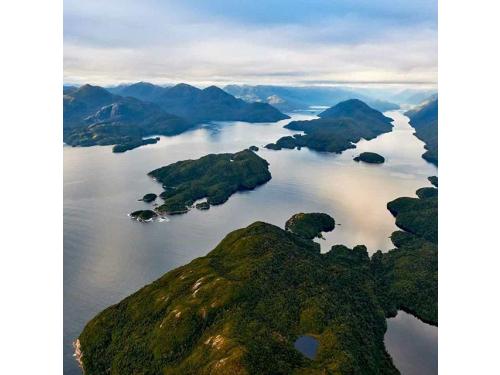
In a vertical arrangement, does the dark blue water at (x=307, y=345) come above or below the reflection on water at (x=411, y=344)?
above

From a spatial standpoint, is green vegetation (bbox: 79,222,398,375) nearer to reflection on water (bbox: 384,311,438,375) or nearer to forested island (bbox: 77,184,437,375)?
forested island (bbox: 77,184,437,375)

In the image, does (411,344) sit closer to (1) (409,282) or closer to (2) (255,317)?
(1) (409,282)

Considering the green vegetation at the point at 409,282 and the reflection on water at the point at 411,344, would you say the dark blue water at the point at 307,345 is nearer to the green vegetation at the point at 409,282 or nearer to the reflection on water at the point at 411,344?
the reflection on water at the point at 411,344

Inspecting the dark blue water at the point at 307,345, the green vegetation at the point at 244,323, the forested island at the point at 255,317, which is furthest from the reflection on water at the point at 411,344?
the dark blue water at the point at 307,345

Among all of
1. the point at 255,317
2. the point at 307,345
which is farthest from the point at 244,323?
the point at 307,345
